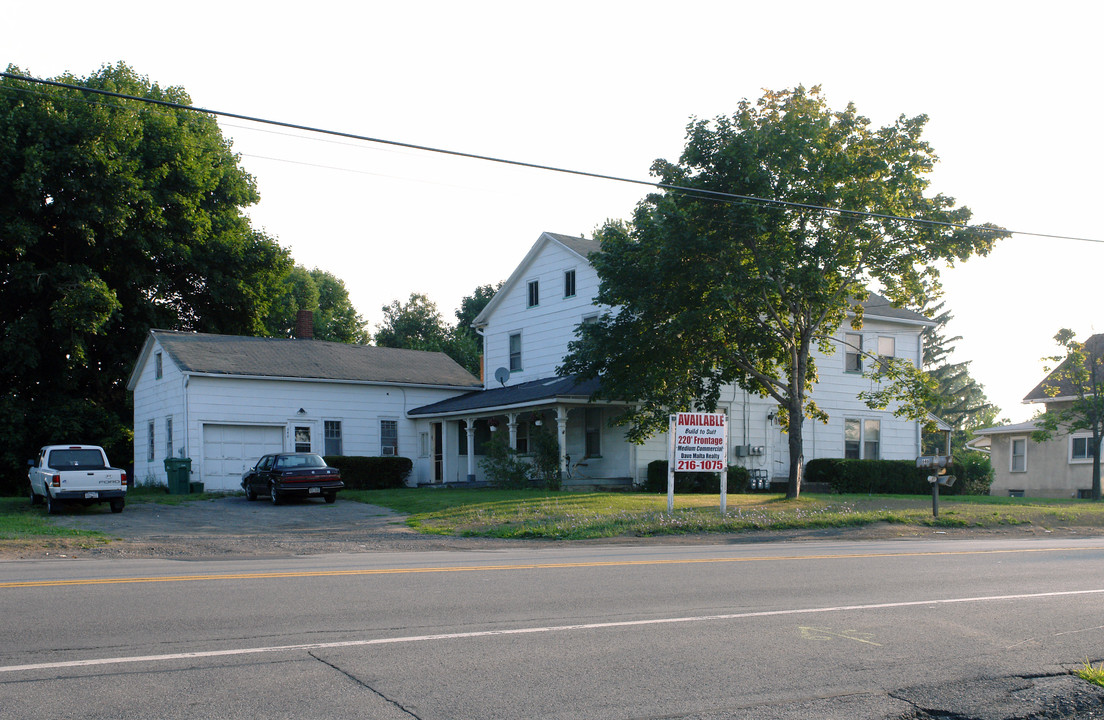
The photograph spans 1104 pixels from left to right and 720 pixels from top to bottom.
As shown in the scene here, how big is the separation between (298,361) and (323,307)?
35.2m

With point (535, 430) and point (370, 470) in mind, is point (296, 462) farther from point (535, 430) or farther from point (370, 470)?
point (535, 430)

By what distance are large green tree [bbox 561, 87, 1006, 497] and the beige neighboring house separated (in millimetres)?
17693

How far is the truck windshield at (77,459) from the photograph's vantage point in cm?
2445

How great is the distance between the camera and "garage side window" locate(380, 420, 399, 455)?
38594 millimetres

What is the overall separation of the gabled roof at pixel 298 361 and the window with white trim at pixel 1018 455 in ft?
81.7

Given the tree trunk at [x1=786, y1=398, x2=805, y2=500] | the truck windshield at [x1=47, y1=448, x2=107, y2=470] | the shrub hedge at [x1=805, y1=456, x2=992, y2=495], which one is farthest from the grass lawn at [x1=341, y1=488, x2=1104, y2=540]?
the truck windshield at [x1=47, y1=448, x2=107, y2=470]

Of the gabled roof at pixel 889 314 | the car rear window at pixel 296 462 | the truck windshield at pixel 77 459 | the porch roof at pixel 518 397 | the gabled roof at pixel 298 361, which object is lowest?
the car rear window at pixel 296 462

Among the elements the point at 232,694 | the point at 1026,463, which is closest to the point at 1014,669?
the point at 232,694

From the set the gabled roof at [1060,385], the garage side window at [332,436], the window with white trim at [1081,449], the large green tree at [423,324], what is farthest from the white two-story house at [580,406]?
the large green tree at [423,324]

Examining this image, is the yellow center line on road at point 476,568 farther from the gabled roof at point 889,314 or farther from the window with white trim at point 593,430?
the gabled roof at point 889,314

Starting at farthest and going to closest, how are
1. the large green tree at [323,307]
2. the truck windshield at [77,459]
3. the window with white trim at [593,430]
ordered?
→ the large green tree at [323,307]
the window with white trim at [593,430]
the truck windshield at [77,459]

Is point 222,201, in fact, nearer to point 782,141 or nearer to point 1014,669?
point 782,141

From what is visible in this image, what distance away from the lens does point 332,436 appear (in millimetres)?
37156

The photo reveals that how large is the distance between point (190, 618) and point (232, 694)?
269cm
